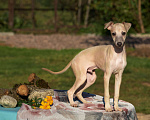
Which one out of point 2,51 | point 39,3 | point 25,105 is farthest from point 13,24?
point 25,105

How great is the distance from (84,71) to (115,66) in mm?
634

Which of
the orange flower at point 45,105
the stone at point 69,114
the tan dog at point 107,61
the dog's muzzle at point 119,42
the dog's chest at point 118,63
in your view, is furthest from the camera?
the orange flower at point 45,105

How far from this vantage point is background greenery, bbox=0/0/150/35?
19.0 meters

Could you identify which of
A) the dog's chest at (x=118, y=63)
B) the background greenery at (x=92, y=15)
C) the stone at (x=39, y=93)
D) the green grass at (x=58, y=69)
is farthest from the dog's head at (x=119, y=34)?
the background greenery at (x=92, y=15)

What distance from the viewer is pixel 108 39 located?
2056 cm

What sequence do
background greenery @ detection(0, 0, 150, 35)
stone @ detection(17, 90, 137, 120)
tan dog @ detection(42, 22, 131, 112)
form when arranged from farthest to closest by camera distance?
background greenery @ detection(0, 0, 150, 35), stone @ detection(17, 90, 137, 120), tan dog @ detection(42, 22, 131, 112)

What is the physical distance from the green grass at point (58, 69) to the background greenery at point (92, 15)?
352 centimetres

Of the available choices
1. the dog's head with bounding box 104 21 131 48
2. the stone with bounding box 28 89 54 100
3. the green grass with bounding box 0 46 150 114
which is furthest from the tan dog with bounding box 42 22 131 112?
the green grass with bounding box 0 46 150 114

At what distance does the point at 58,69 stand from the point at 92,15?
40.8 feet

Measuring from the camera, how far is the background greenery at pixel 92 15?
19016 millimetres

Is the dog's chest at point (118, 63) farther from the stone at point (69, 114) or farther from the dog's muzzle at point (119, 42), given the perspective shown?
the stone at point (69, 114)

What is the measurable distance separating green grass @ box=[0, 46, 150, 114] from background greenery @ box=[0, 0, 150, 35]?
3519mm

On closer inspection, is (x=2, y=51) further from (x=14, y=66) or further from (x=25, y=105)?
(x=25, y=105)

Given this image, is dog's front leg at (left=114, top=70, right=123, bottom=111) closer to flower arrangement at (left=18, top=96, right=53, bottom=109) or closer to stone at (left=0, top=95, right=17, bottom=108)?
flower arrangement at (left=18, top=96, right=53, bottom=109)
